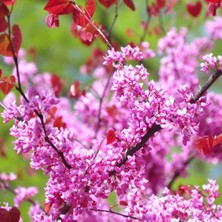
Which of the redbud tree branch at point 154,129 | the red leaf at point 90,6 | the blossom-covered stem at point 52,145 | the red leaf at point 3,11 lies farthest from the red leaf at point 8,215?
the red leaf at point 90,6

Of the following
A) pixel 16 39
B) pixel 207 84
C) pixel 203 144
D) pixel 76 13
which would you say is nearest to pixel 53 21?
pixel 76 13

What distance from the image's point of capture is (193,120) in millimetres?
1721

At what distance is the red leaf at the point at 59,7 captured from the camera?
65.9 inches

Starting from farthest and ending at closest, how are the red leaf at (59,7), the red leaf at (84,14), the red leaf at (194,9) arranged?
the red leaf at (194,9) → the red leaf at (84,14) → the red leaf at (59,7)

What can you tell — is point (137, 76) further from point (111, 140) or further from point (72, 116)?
point (72, 116)

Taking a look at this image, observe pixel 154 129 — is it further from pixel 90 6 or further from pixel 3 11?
pixel 3 11

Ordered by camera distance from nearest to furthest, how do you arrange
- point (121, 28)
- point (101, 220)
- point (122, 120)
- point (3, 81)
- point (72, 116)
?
point (3, 81) < point (101, 220) < point (122, 120) < point (72, 116) < point (121, 28)

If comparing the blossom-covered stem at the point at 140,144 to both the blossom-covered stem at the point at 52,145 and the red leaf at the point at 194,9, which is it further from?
the red leaf at the point at 194,9

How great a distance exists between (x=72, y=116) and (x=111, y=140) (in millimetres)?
2447

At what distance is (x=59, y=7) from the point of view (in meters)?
1.72

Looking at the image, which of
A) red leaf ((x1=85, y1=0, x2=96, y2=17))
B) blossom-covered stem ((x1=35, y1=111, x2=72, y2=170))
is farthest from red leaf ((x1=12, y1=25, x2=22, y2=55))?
red leaf ((x1=85, y1=0, x2=96, y2=17))

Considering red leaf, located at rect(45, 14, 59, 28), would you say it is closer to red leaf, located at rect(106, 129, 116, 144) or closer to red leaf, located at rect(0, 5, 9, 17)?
red leaf, located at rect(0, 5, 9, 17)

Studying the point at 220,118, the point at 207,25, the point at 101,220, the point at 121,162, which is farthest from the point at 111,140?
the point at 207,25

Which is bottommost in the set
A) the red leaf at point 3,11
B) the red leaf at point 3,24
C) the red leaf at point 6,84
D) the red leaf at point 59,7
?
the red leaf at point 6,84
